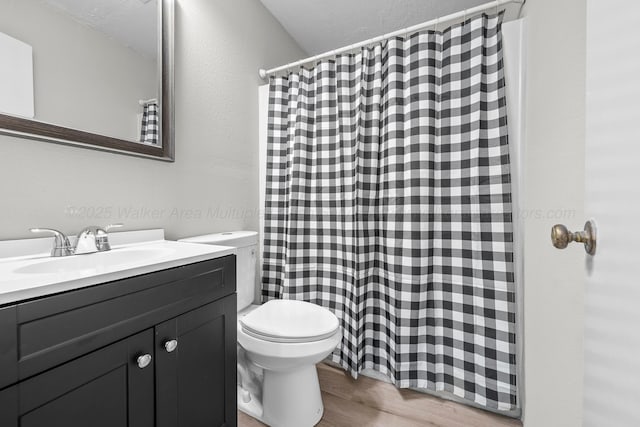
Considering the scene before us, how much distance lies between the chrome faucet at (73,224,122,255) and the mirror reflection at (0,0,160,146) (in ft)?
1.22

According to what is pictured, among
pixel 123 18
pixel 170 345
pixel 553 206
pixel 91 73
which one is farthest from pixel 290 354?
pixel 123 18

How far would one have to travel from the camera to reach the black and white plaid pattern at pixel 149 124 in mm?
1191

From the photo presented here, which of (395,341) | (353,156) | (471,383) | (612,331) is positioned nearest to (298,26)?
(353,156)

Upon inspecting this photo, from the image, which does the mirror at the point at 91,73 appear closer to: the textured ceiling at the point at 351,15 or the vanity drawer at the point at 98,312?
the vanity drawer at the point at 98,312

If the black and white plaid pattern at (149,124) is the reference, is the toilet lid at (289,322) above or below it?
below

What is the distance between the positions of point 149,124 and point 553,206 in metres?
1.60

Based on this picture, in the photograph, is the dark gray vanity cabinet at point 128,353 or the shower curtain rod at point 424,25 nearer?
the dark gray vanity cabinet at point 128,353

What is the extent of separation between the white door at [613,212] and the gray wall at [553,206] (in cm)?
37

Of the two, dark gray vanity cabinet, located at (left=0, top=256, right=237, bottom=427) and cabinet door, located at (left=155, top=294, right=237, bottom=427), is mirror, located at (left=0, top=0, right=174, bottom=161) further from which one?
cabinet door, located at (left=155, top=294, right=237, bottom=427)

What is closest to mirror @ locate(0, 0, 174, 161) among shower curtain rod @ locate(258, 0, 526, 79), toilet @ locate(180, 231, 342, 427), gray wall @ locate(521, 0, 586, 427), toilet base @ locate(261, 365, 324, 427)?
toilet @ locate(180, 231, 342, 427)

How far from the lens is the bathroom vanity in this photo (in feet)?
1.82

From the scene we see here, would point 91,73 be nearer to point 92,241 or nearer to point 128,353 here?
point 92,241

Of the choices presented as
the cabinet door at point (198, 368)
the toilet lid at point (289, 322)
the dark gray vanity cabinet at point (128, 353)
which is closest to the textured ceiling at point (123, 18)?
the dark gray vanity cabinet at point (128, 353)

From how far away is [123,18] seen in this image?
1135mm
